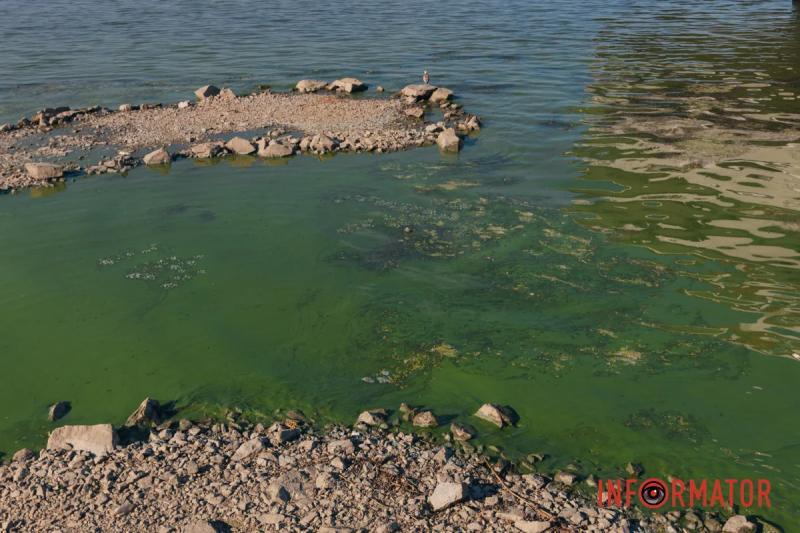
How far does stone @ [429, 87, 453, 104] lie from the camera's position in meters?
27.2

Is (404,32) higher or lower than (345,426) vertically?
higher

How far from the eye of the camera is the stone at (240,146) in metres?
22.5

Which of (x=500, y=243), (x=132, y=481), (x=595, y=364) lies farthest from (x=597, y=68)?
(x=132, y=481)

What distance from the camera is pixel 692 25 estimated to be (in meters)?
41.3

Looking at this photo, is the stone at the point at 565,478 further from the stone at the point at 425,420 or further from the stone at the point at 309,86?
the stone at the point at 309,86

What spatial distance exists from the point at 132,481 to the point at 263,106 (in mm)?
19363

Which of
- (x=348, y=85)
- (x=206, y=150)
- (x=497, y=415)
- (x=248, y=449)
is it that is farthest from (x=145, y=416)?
(x=348, y=85)

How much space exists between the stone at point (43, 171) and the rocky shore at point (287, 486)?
39.1 feet

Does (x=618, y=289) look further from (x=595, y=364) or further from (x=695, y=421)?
(x=695, y=421)

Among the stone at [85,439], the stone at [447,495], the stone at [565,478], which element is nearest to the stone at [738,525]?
the stone at [565,478]

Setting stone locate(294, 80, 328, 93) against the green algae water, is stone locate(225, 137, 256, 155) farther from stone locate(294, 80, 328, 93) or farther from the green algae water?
stone locate(294, 80, 328, 93)

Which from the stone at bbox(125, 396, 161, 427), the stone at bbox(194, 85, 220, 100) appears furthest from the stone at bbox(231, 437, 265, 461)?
the stone at bbox(194, 85, 220, 100)

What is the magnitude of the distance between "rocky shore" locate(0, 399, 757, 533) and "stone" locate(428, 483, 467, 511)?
0.06 ft

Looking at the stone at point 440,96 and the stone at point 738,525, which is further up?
the stone at point 440,96
